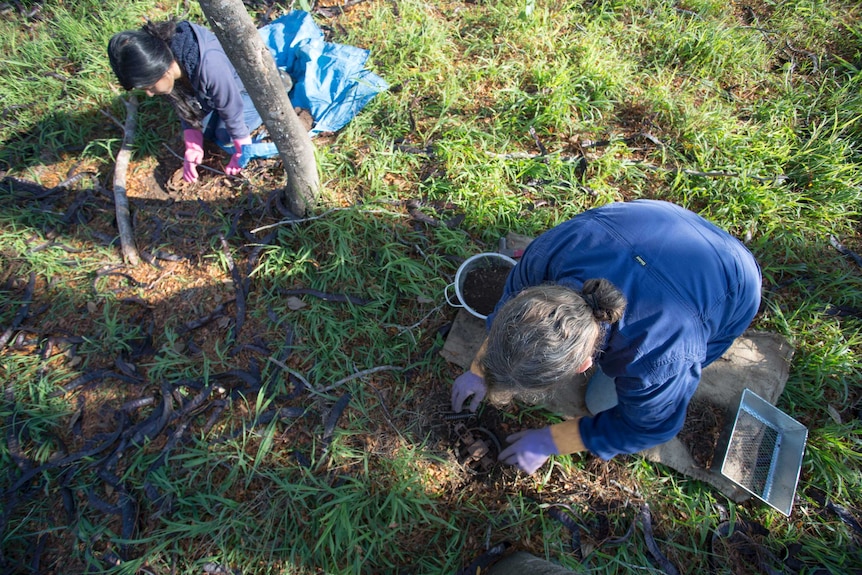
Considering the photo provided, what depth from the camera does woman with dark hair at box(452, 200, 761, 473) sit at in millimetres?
1255

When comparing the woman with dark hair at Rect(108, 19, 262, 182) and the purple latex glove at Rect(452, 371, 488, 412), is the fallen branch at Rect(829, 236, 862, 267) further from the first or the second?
the woman with dark hair at Rect(108, 19, 262, 182)

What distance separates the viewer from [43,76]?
10.3 ft

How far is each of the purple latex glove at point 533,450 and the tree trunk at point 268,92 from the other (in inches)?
68.2

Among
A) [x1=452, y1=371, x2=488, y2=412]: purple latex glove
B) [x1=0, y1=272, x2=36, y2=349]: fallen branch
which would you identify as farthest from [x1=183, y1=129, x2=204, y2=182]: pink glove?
[x1=452, y1=371, x2=488, y2=412]: purple latex glove

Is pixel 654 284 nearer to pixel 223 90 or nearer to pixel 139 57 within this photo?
pixel 223 90

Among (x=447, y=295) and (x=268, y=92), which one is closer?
(x=268, y=92)

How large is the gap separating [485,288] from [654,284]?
104cm

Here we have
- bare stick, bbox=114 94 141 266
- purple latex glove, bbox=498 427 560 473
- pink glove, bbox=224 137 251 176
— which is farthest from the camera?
pink glove, bbox=224 137 251 176

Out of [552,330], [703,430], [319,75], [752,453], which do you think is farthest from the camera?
[319,75]

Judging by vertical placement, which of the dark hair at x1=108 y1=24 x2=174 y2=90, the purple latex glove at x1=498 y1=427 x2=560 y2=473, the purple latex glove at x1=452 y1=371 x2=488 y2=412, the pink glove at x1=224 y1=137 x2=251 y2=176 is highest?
the dark hair at x1=108 y1=24 x2=174 y2=90

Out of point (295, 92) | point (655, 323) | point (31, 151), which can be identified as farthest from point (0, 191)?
point (655, 323)

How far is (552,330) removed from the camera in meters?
1.22

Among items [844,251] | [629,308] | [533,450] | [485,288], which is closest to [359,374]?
[485,288]

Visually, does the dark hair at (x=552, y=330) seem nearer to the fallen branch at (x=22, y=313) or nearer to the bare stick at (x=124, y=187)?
the bare stick at (x=124, y=187)
